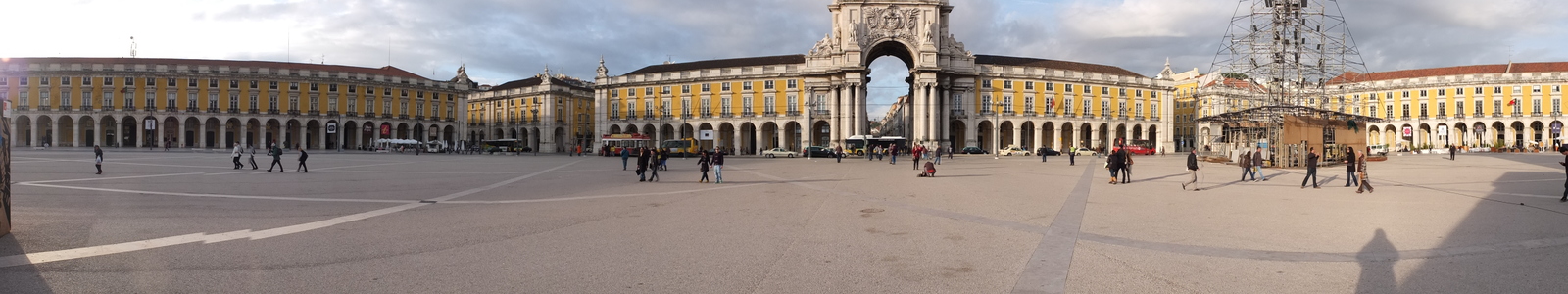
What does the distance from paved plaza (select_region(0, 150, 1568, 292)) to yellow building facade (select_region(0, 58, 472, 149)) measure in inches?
2505

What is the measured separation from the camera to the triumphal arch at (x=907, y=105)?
204ft

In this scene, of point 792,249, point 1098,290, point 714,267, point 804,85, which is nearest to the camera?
point 1098,290

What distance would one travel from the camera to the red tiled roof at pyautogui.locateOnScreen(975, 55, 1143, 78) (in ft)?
234

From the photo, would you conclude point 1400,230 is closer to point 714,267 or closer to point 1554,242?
point 1554,242

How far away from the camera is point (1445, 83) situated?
77.2 meters

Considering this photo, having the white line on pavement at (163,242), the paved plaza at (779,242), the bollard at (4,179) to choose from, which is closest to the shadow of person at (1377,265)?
the paved plaza at (779,242)

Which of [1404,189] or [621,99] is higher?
[621,99]

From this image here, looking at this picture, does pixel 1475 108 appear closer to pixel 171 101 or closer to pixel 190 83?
pixel 190 83

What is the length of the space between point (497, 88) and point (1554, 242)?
91.8 meters

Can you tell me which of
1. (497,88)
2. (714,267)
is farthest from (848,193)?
→ (497,88)

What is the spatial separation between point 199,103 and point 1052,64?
78.6 m

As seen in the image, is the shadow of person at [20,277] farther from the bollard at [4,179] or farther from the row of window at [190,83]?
the row of window at [190,83]

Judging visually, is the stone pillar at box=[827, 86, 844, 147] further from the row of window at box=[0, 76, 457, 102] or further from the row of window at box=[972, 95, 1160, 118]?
the row of window at box=[0, 76, 457, 102]

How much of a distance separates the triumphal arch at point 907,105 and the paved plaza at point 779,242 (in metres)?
47.2
